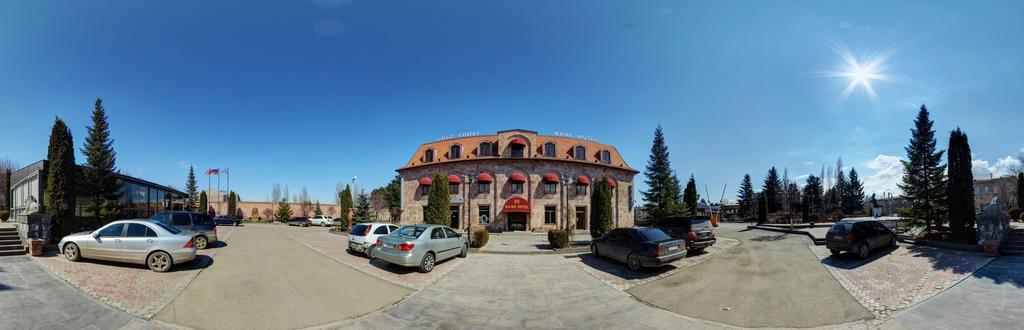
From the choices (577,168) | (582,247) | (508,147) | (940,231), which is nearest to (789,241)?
(940,231)

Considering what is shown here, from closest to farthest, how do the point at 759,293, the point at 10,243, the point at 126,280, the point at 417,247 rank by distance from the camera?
the point at 126,280, the point at 759,293, the point at 417,247, the point at 10,243

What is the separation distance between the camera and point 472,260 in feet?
46.1

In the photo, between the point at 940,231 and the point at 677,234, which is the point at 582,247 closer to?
the point at 677,234

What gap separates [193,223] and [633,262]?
18118 millimetres

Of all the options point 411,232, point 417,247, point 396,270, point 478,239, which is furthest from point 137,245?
point 478,239

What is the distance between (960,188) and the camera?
51.5 ft

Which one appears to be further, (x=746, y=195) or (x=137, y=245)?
(x=746, y=195)

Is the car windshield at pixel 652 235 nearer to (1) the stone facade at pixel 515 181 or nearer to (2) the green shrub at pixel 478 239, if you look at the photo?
(2) the green shrub at pixel 478 239

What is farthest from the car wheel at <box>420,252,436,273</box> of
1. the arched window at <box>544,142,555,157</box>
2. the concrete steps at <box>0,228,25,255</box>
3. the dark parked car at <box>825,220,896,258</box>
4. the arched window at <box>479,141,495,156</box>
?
the arched window at <box>544,142,555,157</box>

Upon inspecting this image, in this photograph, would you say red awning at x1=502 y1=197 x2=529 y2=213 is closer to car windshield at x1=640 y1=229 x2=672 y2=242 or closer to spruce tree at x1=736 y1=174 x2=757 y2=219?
car windshield at x1=640 y1=229 x2=672 y2=242

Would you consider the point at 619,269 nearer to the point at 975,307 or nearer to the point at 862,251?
the point at 975,307

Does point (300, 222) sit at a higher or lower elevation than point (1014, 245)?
lower

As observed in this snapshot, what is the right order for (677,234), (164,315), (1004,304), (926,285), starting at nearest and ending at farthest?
(164,315), (1004,304), (926,285), (677,234)

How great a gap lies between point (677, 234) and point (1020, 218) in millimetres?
31761
